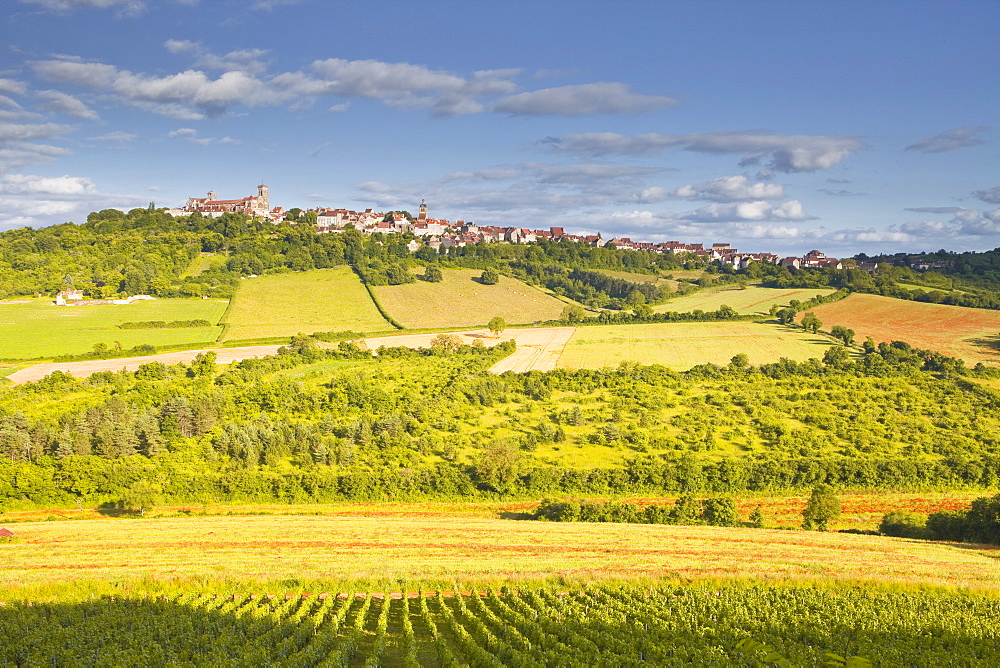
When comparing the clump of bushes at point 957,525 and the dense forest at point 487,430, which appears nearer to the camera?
the clump of bushes at point 957,525

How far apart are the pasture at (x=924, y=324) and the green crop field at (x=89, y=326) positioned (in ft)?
340

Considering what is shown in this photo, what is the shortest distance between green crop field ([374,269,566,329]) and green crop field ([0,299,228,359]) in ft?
109

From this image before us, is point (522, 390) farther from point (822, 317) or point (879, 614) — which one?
point (822, 317)

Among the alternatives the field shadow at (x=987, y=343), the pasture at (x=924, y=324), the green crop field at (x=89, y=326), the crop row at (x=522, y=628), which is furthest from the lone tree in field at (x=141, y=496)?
the field shadow at (x=987, y=343)

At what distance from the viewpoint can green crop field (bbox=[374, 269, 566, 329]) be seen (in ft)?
396

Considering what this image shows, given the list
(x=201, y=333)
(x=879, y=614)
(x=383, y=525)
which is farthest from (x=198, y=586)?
(x=201, y=333)

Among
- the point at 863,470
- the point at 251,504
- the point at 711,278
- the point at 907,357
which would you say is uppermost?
the point at 711,278

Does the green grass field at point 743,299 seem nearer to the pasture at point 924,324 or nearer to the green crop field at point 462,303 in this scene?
the pasture at point 924,324

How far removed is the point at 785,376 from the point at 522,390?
34547 mm

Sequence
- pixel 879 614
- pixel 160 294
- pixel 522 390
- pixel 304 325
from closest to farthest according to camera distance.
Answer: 1. pixel 879 614
2. pixel 522 390
3. pixel 304 325
4. pixel 160 294

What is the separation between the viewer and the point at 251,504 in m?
45.0

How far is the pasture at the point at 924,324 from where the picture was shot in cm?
8760

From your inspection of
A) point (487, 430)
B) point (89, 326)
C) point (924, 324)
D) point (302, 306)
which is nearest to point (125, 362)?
point (89, 326)

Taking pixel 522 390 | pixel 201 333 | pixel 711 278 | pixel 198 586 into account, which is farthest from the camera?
pixel 711 278
